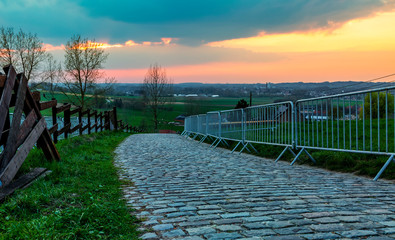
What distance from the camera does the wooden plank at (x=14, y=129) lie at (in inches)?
194

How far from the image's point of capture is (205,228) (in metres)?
3.69

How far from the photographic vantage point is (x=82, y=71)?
4556 cm

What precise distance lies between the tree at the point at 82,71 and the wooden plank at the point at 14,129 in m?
40.3

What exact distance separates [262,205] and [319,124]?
560 centimetres

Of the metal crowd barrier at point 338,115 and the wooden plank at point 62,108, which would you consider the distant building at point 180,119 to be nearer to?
the wooden plank at point 62,108

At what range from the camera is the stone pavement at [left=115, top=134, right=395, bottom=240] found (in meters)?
3.54

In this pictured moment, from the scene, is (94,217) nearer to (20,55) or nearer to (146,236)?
(146,236)

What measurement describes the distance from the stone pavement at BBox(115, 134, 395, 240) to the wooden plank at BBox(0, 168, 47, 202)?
5.04 ft

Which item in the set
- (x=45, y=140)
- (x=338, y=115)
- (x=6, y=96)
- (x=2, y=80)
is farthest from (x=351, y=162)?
(x=2, y=80)

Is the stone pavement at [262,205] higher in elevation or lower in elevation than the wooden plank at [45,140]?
lower

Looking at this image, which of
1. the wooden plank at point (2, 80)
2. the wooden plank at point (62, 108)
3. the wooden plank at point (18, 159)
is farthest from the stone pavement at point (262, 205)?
the wooden plank at point (62, 108)

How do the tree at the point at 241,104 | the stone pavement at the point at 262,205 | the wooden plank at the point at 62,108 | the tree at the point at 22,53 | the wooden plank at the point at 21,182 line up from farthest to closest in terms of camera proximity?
the tree at the point at 241,104, the tree at the point at 22,53, the wooden plank at the point at 62,108, the wooden plank at the point at 21,182, the stone pavement at the point at 262,205

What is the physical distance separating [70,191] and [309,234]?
3.46 m

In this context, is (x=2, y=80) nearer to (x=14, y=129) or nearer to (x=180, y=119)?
(x=14, y=129)
